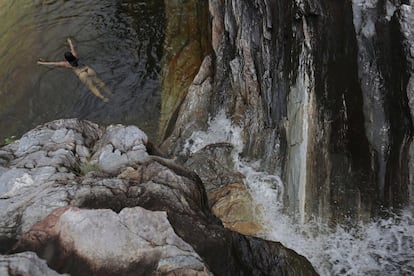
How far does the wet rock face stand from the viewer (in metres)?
4.58

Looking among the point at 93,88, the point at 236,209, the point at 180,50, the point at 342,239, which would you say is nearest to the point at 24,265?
the point at 236,209

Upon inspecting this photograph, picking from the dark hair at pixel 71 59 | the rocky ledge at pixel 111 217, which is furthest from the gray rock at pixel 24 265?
the dark hair at pixel 71 59

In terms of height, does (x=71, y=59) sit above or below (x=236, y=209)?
above

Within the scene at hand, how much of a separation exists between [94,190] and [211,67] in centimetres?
443

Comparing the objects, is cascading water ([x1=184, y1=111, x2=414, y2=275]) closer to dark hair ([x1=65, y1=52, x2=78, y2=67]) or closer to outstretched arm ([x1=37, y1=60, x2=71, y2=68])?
dark hair ([x1=65, y1=52, x2=78, y2=67])

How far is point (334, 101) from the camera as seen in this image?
512 cm

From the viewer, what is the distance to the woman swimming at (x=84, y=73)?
9.54m

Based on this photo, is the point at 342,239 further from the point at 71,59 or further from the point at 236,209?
the point at 71,59

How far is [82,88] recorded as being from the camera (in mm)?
9641

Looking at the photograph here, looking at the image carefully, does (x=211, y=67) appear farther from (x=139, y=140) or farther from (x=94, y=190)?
(x=94, y=190)

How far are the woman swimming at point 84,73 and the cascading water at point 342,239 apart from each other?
4.58 meters

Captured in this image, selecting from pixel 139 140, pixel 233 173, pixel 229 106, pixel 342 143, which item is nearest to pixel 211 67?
pixel 229 106

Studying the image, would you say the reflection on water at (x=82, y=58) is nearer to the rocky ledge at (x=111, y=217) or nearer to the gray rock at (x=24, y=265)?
the rocky ledge at (x=111, y=217)

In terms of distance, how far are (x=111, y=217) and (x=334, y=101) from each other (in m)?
2.78
